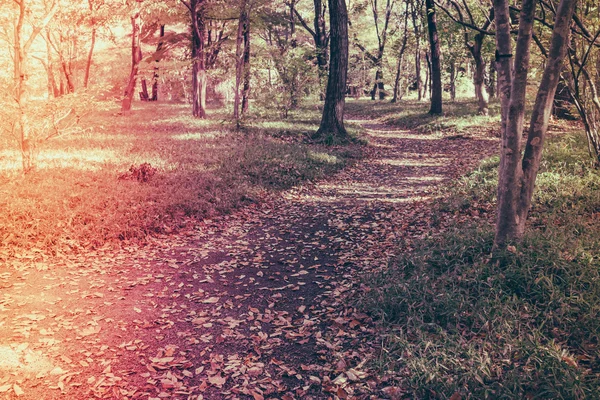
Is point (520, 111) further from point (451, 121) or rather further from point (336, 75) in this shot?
point (451, 121)

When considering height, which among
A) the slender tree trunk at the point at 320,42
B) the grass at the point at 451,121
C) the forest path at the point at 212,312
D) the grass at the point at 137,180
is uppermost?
the slender tree trunk at the point at 320,42

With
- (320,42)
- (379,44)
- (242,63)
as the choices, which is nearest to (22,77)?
(242,63)

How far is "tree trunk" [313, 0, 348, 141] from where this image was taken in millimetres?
14625

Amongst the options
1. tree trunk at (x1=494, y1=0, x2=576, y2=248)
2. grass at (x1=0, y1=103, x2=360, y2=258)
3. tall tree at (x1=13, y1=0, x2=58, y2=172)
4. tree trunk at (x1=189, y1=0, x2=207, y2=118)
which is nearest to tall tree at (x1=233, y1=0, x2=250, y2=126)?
grass at (x1=0, y1=103, x2=360, y2=258)

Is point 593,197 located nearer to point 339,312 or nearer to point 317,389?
point 339,312

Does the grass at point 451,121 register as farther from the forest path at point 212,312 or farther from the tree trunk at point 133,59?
the tree trunk at point 133,59

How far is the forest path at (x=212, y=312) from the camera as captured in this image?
3.78 meters

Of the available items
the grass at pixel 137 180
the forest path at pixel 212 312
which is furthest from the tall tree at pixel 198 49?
the forest path at pixel 212 312

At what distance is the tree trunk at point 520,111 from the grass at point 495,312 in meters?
0.40

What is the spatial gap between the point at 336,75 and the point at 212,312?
11822 millimetres

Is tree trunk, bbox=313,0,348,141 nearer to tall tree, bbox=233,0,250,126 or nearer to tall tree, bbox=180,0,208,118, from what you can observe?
tall tree, bbox=233,0,250,126

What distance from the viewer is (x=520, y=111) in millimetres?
4602

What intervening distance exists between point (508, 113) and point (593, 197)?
2.89 meters

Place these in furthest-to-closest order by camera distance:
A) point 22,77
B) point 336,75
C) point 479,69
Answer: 1. point 479,69
2. point 336,75
3. point 22,77
